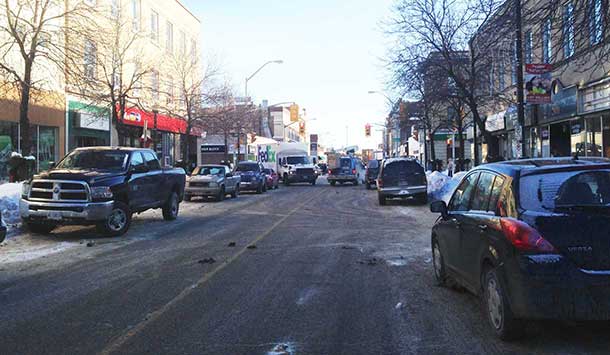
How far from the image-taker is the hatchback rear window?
857 inches

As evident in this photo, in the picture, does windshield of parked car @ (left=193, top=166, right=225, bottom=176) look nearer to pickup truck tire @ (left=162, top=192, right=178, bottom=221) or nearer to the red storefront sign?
the red storefront sign

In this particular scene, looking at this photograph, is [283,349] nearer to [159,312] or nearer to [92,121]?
[159,312]

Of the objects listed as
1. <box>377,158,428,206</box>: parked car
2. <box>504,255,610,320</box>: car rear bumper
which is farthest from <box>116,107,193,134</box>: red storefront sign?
<box>504,255,610,320</box>: car rear bumper

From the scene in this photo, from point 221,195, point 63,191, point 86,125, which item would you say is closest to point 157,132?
point 86,125

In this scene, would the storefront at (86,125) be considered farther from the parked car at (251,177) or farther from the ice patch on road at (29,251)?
the ice patch on road at (29,251)

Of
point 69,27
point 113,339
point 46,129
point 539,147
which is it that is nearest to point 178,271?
point 113,339

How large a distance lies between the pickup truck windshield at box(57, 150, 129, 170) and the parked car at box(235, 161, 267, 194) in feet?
50.6

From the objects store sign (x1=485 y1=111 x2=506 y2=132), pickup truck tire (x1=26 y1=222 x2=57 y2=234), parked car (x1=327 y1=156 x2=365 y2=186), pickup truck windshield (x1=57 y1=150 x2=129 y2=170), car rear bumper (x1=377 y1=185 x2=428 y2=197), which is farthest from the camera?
parked car (x1=327 y1=156 x2=365 y2=186)

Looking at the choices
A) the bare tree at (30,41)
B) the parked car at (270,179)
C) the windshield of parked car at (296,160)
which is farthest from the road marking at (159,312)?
the windshield of parked car at (296,160)

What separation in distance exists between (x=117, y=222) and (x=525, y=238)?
33.4 feet

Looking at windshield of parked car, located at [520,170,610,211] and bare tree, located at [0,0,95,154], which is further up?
bare tree, located at [0,0,95,154]

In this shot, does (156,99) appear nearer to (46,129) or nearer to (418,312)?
(46,129)

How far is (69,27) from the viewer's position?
18.8 metres

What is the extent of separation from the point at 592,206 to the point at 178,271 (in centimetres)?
586
